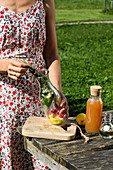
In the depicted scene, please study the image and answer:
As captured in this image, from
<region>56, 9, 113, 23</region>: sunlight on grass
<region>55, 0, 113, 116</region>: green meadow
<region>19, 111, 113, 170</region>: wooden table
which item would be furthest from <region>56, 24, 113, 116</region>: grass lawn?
<region>19, 111, 113, 170</region>: wooden table

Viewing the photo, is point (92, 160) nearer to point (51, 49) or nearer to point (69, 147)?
point (69, 147)

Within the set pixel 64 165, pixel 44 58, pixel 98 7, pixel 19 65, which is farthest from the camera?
pixel 98 7

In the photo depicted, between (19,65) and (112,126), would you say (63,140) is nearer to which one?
(112,126)

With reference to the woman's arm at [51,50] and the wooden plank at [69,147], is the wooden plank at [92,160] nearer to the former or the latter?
the wooden plank at [69,147]

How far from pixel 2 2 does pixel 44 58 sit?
0.48m

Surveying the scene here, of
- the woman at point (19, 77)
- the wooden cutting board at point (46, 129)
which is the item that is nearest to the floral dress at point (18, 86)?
the woman at point (19, 77)

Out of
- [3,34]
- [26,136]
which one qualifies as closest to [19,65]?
[3,34]

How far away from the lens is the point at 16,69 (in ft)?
6.86

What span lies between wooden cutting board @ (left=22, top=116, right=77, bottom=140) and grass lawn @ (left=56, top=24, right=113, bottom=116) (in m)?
3.59

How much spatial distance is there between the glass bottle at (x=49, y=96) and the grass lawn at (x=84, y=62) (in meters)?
3.65

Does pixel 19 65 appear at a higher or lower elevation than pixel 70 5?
lower

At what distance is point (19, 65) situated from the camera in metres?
2.07

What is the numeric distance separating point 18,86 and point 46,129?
37cm

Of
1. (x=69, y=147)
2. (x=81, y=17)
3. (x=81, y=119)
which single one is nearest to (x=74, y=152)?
(x=69, y=147)
